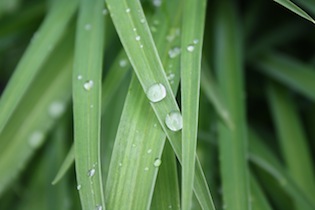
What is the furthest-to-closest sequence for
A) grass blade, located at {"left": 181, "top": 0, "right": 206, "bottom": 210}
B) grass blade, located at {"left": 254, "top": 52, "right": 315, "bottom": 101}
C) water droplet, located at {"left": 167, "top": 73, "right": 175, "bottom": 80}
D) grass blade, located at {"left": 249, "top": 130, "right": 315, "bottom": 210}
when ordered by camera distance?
1. grass blade, located at {"left": 254, "top": 52, "right": 315, "bottom": 101}
2. grass blade, located at {"left": 249, "top": 130, "right": 315, "bottom": 210}
3. water droplet, located at {"left": 167, "top": 73, "right": 175, "bottom": 80}
4. grass blade, located at {"left": 181, "top": 0, "right": 206, "bottom": 210}

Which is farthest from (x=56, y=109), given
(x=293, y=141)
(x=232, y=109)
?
(x=293, y=141)

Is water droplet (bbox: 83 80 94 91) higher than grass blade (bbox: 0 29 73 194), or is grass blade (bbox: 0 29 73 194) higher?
water droplet (bbox: 83 80 94 91)

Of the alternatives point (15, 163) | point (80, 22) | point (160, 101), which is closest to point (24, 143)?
point (15, 163)

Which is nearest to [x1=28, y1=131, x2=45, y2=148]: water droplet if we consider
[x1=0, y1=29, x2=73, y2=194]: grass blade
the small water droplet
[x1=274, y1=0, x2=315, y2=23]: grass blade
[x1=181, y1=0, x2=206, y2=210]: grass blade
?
→ [x1=0, y1=29, x2=73, y2=194]: grass blade

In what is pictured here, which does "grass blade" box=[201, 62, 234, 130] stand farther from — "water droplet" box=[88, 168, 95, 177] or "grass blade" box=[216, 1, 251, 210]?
"water droplet" box=[88, 168, 95, 177]

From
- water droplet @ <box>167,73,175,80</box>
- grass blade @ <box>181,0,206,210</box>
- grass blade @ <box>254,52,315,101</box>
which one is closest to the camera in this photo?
grass blade @ <box>181,0,206,210</box>

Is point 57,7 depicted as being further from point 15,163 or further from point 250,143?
point 250,143

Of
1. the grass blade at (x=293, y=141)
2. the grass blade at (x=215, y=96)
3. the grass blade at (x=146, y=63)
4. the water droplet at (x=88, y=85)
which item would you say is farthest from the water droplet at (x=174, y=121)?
the grass blade at (x=293, y=141)
